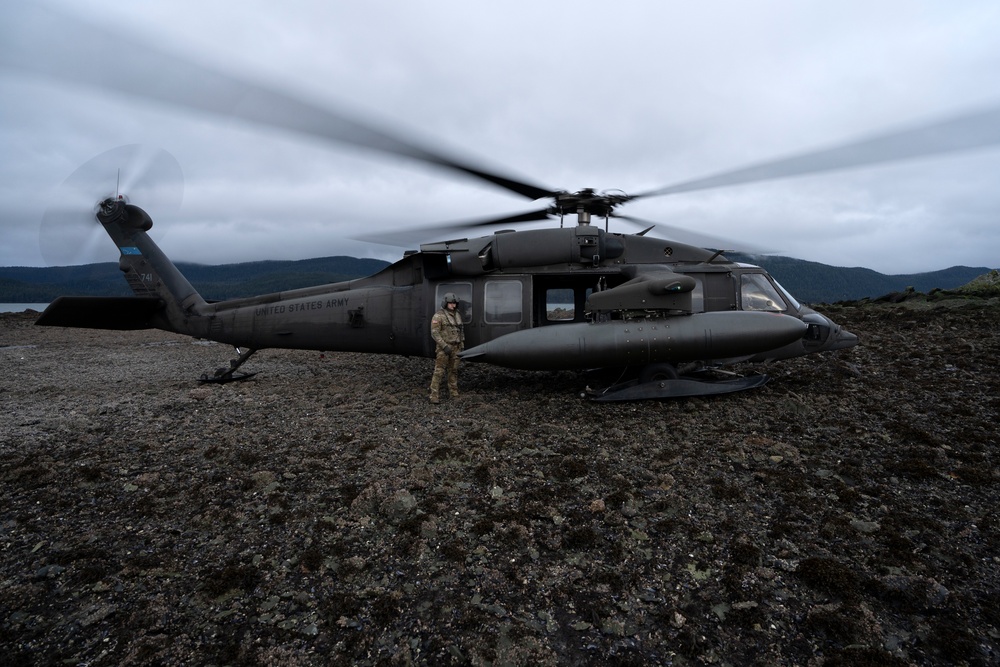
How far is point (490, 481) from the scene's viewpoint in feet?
15.1

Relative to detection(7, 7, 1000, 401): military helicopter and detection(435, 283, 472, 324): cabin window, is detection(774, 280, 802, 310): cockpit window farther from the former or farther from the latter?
detection(435, 283, 472, 324): cabin window

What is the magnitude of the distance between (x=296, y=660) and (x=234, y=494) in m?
2.35

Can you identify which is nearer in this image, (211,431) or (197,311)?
(211,431)

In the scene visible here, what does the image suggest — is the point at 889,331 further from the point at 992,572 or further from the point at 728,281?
the point at 992,572

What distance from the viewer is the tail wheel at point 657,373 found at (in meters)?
7.55

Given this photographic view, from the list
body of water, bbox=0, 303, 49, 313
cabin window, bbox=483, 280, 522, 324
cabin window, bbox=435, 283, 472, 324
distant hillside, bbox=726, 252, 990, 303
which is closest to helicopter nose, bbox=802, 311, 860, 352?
cabin window, bbox=483, 280, 522, 324

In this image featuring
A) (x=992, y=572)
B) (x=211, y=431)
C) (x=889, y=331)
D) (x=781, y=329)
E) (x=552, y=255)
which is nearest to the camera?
(x=992, y=572)

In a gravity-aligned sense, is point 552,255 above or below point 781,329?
above

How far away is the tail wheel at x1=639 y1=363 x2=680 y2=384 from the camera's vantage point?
755cm

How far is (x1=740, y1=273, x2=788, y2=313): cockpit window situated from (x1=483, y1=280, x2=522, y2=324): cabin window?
A: 4.04 meters

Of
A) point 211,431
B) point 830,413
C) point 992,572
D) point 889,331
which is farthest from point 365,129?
point 889,331

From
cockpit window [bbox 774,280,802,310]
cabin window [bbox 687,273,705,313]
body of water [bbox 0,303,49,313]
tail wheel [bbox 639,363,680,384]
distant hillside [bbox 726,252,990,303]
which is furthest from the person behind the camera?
distant hillside [bbox 726,252,990,303]

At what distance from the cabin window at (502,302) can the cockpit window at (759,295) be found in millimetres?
4044

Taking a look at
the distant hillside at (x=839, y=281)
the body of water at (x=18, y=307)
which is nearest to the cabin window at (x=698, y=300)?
the body of water at (x=18, y=307)
